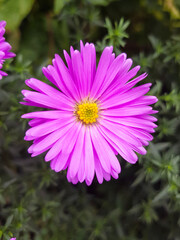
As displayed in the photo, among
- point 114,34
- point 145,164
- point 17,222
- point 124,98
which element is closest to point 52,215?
point 17,222

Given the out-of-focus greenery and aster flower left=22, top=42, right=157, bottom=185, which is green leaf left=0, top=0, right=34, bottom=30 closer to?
the out-of-focus greenery

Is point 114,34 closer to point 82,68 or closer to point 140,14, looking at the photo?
point 82,68

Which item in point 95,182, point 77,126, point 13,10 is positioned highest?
point 13,10

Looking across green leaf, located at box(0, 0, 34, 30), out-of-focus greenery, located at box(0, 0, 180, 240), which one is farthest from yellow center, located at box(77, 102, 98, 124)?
green leaf, located at box(0, 0, 34, 30)

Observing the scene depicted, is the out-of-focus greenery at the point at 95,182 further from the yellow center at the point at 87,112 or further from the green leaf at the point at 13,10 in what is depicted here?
the yellow center at the point at 87,112

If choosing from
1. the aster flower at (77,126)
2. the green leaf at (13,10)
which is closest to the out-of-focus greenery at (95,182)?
the green leaf at (13,10)

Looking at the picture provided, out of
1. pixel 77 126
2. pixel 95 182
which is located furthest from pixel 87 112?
pixel 95 182

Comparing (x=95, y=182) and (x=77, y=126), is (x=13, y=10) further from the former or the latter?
(x=95, y=182)
